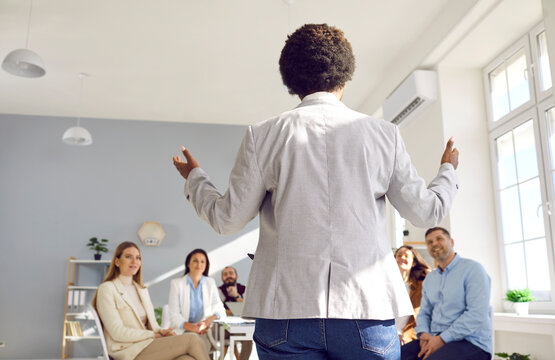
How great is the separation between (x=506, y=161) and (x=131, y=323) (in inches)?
131

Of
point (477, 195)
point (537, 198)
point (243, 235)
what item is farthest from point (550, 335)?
point (243, 235)

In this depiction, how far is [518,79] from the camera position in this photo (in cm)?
436

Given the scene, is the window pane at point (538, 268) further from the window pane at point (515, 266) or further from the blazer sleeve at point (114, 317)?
the blazer sleeve at point (114, 317)

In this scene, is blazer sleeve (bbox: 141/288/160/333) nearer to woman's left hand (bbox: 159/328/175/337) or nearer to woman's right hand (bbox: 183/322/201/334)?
woman's left hand (bbox: 159/328/175/337)

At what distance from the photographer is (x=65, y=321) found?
6398mm

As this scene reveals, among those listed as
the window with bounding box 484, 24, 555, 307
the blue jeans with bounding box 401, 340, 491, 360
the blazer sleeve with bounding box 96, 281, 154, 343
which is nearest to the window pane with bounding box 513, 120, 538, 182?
the window with bounding box 484, 24, 555, 307

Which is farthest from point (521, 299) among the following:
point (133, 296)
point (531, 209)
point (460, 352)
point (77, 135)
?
point (77, 135)

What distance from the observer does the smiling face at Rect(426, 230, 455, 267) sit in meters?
3.25

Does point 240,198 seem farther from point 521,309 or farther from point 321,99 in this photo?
point 521,309

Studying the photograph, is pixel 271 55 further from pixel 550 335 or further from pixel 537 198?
pixel 550 335

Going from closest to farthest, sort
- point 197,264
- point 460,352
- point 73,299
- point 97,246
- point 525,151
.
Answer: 1. point 460,352
2. point 525,151
3. point 197,264
4. point 73,299
5. point 97,246

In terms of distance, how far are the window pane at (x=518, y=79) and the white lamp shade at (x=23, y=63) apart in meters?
3.86

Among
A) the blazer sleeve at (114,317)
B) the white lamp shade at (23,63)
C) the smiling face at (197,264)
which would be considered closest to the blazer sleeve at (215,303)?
the smiling face at (197,264)

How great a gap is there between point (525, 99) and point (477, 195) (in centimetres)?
94
